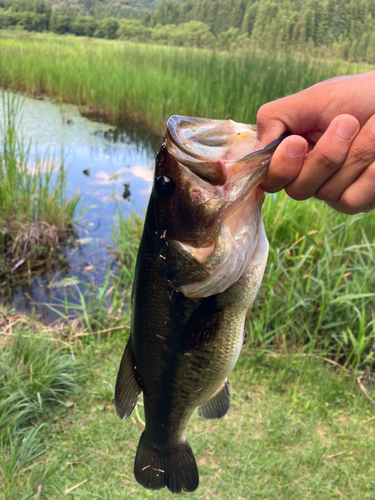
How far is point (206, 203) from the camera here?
107 cm

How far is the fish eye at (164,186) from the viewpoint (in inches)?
42.8

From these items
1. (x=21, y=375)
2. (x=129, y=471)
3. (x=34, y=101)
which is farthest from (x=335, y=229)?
(x=34, y=101)

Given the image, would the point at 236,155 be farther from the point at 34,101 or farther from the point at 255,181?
the point at 34,101

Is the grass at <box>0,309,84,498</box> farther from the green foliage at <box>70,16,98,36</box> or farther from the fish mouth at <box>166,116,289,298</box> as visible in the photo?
the green foliage at <box>70,16,98,36</box>

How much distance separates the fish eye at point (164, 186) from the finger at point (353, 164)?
493 millimetres

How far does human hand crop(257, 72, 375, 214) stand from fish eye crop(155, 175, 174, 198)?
0.91ft

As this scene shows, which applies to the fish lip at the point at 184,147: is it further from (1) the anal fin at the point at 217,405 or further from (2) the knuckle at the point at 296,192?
(1) the anal fin at the point at 217,405

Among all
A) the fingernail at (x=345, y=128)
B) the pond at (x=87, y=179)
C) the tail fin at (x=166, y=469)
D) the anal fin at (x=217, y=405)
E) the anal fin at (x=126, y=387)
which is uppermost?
the fingernail at (x=345, y=128)

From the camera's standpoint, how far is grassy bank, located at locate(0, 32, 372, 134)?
19.7 ft

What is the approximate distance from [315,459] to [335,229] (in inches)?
80.0

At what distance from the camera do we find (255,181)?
1.05m

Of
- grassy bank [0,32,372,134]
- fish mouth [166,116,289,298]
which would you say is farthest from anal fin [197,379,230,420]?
grassy bank [0,32,372,134]

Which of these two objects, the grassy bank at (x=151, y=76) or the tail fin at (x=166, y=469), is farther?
the grassy bank at (x=151, y=76)

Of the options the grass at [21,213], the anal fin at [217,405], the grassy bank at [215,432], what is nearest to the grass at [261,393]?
the grassy bank at [215,432]
